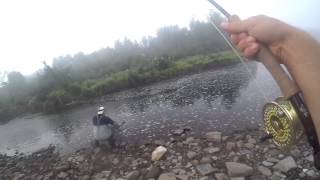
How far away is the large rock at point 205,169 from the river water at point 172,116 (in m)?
2.26

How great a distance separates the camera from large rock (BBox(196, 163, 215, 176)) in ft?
21.0

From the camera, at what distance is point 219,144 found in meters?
7.77

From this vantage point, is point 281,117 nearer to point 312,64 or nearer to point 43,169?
point 312,64

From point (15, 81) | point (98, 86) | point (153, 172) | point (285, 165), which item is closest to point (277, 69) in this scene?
point (285, 165)

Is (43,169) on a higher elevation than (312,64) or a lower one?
lower

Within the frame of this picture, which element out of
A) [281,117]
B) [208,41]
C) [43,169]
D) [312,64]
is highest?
[208,41]

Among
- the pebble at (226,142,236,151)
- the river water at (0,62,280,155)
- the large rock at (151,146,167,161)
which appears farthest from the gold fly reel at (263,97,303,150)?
the river water at (0,62,280,155)

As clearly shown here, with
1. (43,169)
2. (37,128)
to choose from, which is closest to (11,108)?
(37,128)

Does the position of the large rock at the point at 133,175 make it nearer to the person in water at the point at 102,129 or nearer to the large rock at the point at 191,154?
the large rock at the point at 191,154

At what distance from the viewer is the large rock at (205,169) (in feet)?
21.0

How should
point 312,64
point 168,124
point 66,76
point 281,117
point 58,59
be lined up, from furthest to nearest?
1. point 58,59
2. point 66,76
3. point 168,124
4. point 281,117
5. point 312,64

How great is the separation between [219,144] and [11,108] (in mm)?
23942

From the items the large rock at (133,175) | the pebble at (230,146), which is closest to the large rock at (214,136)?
the pebble at (230,146)

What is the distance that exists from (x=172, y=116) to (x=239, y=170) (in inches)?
221
